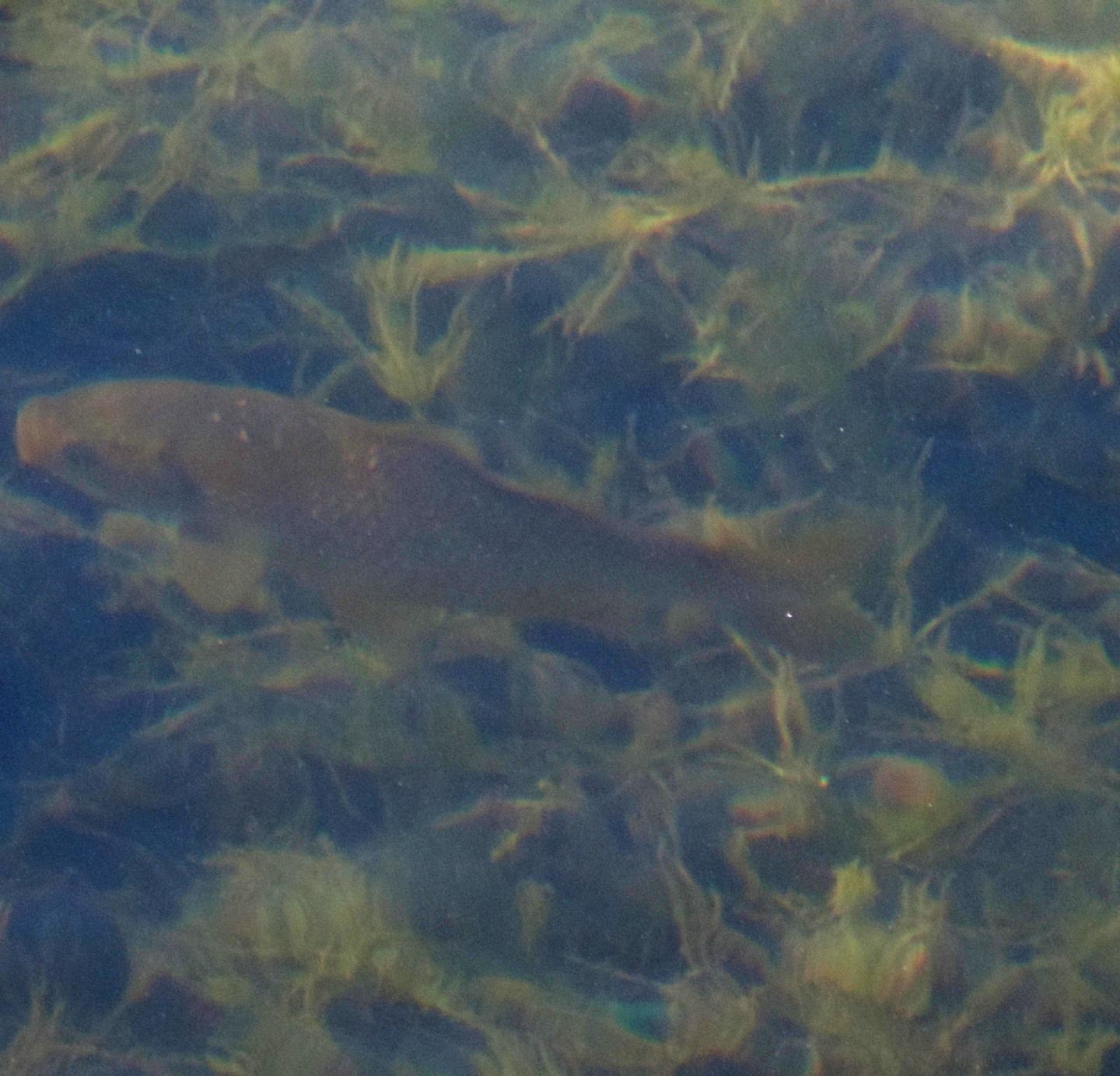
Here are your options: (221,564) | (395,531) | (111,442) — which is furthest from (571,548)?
(111,442)

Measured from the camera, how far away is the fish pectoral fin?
416cm

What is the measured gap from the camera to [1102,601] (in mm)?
4066

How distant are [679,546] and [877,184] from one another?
1840 millimetres

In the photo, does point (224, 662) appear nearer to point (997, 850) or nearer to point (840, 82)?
point (997, 850)

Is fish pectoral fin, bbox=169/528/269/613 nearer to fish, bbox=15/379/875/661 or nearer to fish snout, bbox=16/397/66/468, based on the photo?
fish, bbox=15/379/875/661

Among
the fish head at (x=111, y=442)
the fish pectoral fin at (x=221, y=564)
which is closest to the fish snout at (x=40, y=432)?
the fish head at (x=111, y=442)

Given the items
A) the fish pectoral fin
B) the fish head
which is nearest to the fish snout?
the fish head

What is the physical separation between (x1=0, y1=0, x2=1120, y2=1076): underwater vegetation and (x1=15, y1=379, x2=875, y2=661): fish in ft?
0.06

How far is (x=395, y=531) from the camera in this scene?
3.99 m

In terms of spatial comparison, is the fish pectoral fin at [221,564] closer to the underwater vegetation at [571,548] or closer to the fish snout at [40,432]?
the underwater vegetation at [571,548]

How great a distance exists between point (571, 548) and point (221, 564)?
53.8 inches

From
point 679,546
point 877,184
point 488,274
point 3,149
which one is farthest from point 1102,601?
point 3,149

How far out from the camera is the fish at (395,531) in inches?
156

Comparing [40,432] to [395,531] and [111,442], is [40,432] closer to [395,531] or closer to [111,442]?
[111,442]
